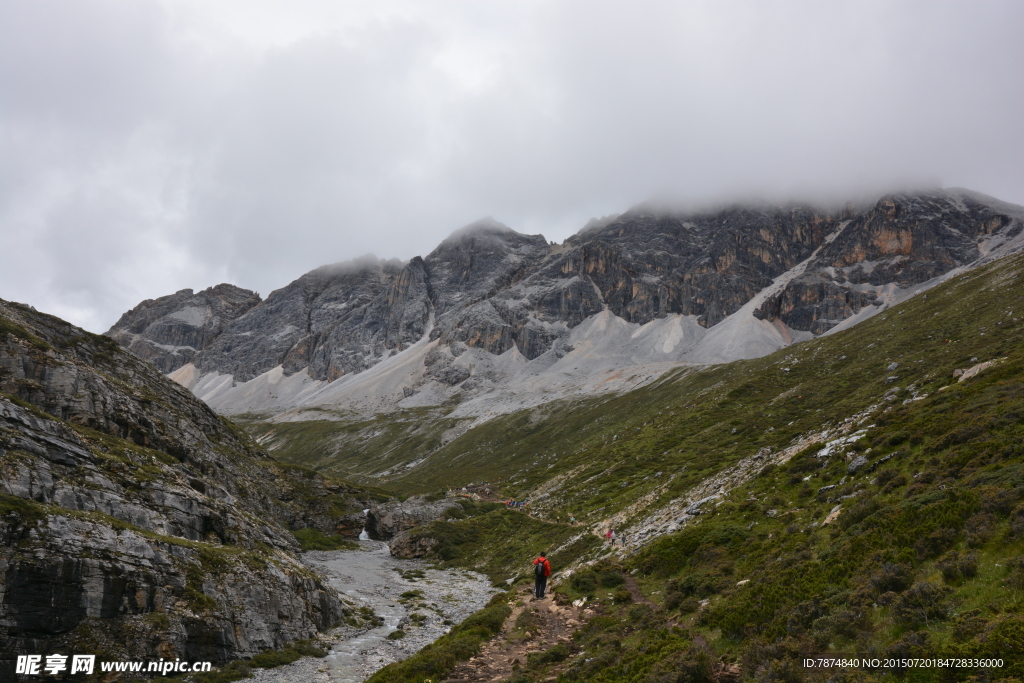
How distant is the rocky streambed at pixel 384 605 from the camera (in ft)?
91.2

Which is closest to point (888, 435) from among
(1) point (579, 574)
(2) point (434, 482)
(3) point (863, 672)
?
(1) point (579, 574)

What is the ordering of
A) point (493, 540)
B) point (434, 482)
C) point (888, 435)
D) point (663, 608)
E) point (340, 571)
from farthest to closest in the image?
point (434, 482), point (493, 540), point (340, 571), point (888, 435), point (663, 608)

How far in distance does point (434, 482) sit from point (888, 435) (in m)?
126

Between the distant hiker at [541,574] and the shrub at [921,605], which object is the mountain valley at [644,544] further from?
the distant hiker at [541,574]

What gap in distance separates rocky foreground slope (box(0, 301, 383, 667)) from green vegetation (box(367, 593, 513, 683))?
10967mm

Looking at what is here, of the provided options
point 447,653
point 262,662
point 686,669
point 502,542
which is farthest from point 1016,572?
point 502,542

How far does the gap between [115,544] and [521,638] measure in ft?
71.7

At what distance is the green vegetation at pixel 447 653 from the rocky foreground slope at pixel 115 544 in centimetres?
1097

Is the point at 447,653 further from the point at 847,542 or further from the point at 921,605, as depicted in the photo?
the point at 921,605

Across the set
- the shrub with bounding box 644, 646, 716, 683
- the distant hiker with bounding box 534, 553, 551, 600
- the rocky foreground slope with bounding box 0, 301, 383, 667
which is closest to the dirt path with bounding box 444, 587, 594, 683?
the distant hiker with bounding box 534, 553, 551, 600

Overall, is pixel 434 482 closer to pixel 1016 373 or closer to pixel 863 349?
pixel 863 349

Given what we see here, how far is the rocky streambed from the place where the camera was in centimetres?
2781

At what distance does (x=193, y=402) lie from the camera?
77.7 m

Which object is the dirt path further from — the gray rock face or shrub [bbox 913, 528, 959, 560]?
the gray rock face
